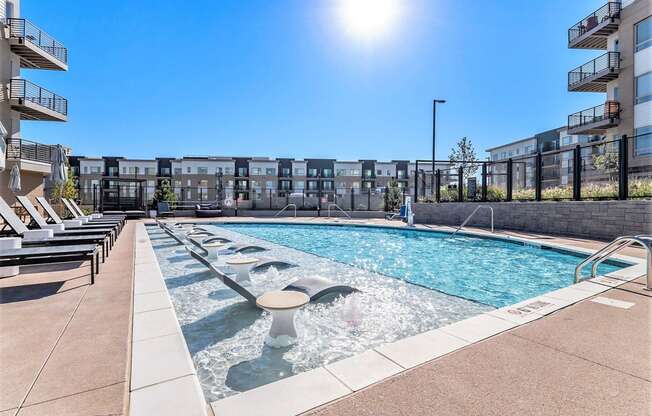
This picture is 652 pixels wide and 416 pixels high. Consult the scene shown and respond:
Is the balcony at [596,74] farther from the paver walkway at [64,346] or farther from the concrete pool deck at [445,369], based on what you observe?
the paver walkway at [64,346]

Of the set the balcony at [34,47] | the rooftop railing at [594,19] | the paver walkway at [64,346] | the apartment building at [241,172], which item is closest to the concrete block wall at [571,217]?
the paver walkway at [64,346]

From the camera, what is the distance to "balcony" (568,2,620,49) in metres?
19.2

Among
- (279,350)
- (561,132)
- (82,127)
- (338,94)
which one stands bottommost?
(279,350)

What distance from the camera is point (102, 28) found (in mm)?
13531

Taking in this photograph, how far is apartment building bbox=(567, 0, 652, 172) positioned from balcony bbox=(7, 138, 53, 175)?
1355 inches

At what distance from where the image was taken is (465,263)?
301 inches

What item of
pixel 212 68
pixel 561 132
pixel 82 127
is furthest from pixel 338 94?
pixel 561 132

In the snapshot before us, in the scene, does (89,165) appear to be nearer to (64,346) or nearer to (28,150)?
(28,150)

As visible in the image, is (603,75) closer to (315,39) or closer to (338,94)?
(338,94)

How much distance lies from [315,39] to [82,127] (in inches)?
771

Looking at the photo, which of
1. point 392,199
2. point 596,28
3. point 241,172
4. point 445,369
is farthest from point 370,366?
point 241,172

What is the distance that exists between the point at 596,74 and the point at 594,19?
3593 millimetres

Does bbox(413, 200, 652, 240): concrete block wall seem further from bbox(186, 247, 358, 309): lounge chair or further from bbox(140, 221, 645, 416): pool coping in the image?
bbox(186, 247, 358, 309): lounge chair

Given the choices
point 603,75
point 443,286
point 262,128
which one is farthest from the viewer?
point 262,128
